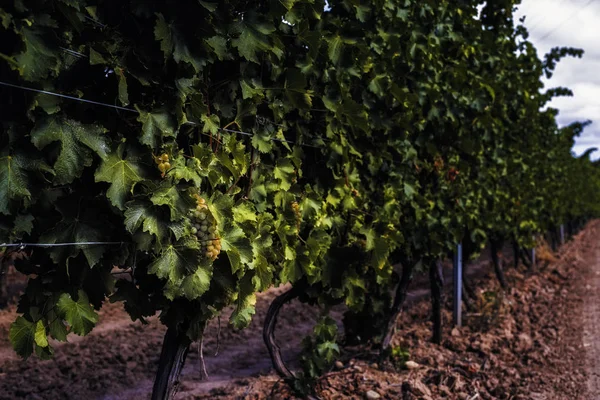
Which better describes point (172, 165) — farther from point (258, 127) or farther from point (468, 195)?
point (468, 195)

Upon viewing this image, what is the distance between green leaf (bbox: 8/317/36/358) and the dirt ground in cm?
220

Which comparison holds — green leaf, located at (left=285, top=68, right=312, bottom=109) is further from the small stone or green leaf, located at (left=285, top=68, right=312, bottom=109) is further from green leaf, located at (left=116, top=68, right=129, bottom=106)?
the small stone

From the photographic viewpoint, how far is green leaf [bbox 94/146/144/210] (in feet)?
6.94

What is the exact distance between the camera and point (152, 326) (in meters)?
7.72

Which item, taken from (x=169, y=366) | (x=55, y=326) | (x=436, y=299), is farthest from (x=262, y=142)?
(x=436, y=299)

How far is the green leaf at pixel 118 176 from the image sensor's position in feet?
6.94

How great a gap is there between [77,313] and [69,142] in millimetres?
676

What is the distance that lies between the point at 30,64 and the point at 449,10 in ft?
15.0

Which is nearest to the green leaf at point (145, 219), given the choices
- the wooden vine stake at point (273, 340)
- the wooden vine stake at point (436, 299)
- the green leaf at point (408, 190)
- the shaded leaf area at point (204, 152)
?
the shaded leaf area at point (204, 152)

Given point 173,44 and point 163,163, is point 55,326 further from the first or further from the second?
point 173,44

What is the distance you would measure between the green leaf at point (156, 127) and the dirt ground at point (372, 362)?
243cm

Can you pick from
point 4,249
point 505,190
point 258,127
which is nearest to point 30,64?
point 4,249

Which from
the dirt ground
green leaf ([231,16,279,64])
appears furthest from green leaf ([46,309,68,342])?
the dirt ground

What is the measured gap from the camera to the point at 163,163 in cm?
233
